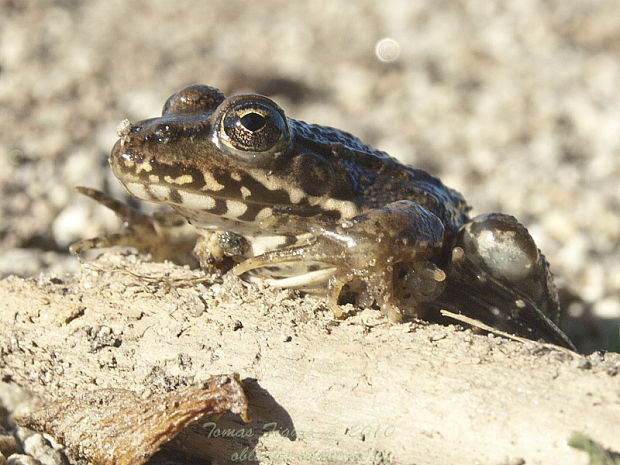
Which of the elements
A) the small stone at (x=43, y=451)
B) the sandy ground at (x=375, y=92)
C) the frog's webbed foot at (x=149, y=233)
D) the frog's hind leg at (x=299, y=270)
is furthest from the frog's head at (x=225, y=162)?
the sandy ground at (x=375, y=92)

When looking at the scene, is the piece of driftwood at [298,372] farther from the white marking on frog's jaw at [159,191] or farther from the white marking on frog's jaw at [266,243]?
the white marking on frog's jaw at [159,191]

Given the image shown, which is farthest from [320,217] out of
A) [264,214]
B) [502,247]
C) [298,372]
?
[502,247]

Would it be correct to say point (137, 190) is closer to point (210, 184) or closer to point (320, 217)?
point (210, 184)

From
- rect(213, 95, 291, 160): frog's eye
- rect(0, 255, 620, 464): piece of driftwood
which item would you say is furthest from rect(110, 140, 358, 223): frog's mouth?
rect(0, 255, 620, 464): piece of driftwood

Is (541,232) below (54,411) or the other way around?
the other way around

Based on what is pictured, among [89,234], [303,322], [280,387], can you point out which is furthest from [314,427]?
[89,234]

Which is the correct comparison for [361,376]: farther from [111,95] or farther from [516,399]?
[111,95]

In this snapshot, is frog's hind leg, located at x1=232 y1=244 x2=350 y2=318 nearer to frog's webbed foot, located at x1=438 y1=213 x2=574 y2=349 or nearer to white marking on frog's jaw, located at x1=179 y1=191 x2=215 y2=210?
white marking on frog's jaw, located at x1=179 y1=191 x2=215 y2=210
